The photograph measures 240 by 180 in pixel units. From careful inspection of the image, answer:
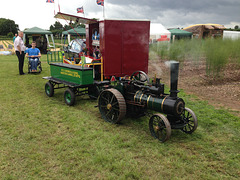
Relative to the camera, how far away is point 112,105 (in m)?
4.65

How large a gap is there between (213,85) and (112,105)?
4856 mm

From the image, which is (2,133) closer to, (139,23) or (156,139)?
(156,139)

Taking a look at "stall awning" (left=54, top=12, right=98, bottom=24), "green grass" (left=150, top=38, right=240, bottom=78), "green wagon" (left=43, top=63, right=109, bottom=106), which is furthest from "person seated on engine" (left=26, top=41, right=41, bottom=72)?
"green grass" (left=150, top=38, right=240, bottom=78)

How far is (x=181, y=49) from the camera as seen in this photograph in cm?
903

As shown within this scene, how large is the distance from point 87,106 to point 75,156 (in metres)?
2.67

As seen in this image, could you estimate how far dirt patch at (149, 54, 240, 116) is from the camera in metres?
6.02

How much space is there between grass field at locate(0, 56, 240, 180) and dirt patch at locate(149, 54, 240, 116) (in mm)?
810

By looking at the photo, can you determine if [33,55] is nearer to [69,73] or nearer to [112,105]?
[69,73]

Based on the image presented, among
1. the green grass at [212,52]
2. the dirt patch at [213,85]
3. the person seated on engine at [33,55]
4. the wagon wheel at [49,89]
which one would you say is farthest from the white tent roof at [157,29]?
the wagon wheel at [49,89]

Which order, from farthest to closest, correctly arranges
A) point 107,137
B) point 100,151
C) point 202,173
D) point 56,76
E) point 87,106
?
point 56,76
point 87,106
point 107,137
point 100,151
point 202,173

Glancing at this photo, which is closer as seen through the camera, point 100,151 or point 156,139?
point 100,151

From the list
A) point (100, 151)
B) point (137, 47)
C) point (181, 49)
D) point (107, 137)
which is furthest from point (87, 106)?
point (181, 49)

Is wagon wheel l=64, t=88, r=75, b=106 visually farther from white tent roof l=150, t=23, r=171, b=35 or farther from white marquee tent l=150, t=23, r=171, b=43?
white tent roof l=150, t=23, r=171, b=35

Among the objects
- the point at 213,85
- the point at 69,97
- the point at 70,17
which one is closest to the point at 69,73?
the point at 69,97
